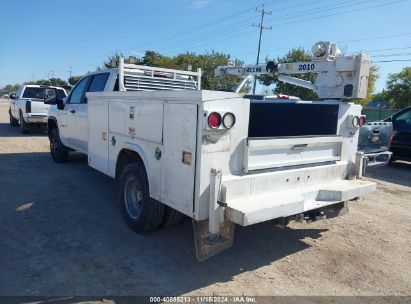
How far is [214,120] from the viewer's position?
3.26 meters

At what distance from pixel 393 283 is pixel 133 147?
10.2 ft

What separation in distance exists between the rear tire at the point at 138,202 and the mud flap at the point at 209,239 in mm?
897

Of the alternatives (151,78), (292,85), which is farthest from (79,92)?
(292,85)

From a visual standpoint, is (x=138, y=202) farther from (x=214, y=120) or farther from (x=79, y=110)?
(x=79, y=110)

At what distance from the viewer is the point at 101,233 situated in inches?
182

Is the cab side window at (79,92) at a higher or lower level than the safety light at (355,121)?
higher

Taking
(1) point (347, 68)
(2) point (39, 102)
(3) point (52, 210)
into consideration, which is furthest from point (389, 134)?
(2) point (39, 102)

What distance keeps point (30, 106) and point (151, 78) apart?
9947mm

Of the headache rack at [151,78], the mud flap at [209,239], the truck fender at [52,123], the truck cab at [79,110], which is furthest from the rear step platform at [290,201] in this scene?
the truck fender at [52,123]

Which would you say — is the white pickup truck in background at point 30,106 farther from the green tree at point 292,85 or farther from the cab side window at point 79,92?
the green tree at point 292,85

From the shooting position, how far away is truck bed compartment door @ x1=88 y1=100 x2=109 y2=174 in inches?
207

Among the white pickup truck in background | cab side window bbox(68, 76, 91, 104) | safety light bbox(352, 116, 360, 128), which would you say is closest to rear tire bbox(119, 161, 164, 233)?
safety light bbox(352, 116, 360, 128)

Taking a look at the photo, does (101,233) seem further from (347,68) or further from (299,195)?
(347,68)

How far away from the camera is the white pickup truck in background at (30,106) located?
48.0 feet
